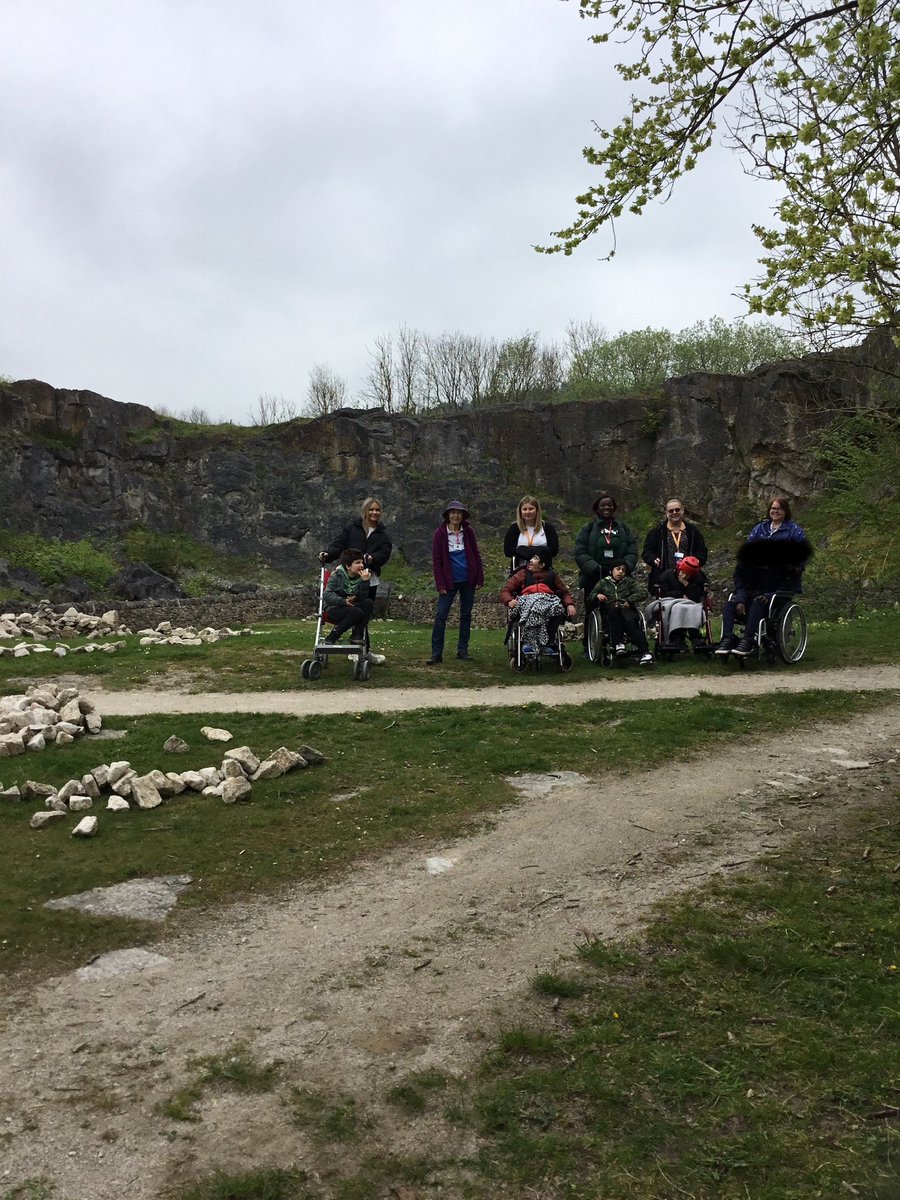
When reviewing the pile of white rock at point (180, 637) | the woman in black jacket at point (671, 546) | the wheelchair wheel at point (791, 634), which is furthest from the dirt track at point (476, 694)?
the pile of white rock at point (180, 637)

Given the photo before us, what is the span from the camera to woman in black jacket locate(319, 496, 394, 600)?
1155 centimetres

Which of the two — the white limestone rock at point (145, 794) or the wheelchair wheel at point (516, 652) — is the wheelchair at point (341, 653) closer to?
the wheelchair wheel at point (516, 652)

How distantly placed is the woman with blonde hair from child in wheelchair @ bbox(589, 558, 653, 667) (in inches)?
30.4

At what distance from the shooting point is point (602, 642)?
38.1 feet

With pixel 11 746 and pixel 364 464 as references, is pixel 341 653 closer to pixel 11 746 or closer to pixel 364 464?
pixel 11 746

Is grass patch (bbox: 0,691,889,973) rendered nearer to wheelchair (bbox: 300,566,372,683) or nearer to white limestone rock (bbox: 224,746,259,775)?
white limestone rock (bbox: 224,746,259,775)

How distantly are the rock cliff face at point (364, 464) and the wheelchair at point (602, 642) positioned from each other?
85.6 feet

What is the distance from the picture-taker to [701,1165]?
2613mm

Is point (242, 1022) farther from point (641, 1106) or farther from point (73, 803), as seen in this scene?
point (73, 803)

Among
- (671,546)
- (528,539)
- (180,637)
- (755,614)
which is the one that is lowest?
(180,637)

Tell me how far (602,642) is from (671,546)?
155 cm

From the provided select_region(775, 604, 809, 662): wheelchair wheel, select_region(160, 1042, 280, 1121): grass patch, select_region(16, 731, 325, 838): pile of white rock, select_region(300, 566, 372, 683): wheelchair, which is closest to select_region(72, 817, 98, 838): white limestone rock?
select_region(16, 731, 325, 838): pile of white rock

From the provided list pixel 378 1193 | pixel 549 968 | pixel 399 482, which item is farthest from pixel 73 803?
pixel 399 482

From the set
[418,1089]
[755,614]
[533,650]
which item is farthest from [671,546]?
[418,1089]
